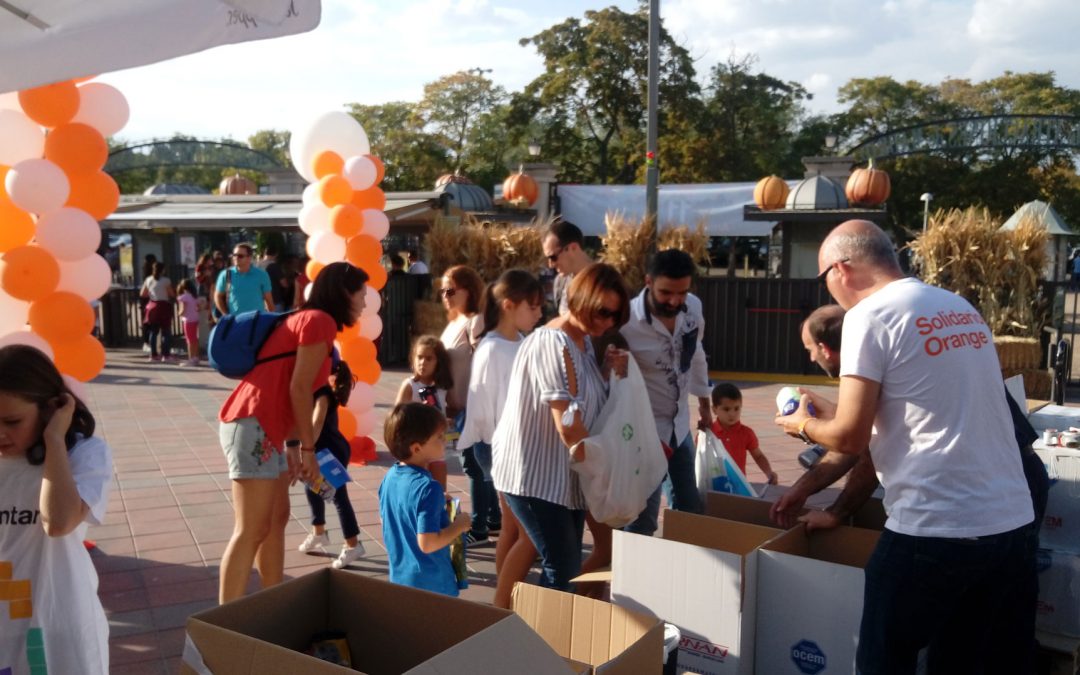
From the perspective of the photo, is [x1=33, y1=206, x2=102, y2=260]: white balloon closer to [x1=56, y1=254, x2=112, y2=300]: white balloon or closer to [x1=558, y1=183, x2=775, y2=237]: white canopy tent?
[x1=56, y1=254, x2=112, y2=300]: white balloon

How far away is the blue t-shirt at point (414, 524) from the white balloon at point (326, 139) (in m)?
5.00

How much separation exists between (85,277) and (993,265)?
32.1 feet

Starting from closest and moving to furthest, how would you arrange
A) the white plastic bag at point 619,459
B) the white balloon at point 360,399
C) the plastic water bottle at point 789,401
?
the plastic water bottle at point 789,401
the white plastic bag at point 619,459
the white balloon at point 360,399

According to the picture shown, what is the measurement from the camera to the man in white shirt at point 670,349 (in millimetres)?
4195

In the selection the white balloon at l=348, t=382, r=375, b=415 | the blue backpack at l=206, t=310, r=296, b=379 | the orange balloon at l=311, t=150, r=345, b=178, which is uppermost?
the orange balloon at l=311, t=150, r=345, b=178

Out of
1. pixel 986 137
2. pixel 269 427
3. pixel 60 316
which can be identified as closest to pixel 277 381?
pixel 269 427

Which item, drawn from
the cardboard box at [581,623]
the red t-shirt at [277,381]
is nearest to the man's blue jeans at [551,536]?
the cardboard box at [581,623]

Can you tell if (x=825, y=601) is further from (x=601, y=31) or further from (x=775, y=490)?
(x=601, y=31)

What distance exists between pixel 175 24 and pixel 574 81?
3194cm

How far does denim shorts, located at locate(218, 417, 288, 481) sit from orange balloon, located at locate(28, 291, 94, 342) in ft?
6.26

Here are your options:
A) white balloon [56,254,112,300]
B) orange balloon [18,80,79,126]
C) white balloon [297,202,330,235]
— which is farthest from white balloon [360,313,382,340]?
orange balloon [18,80,79,126]

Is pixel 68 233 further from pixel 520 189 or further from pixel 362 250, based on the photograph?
pixel 520 189

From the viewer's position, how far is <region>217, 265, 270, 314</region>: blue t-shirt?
10250mm

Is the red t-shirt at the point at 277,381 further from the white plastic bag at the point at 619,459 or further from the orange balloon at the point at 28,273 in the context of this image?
the orange balloon at the point at 28,273
